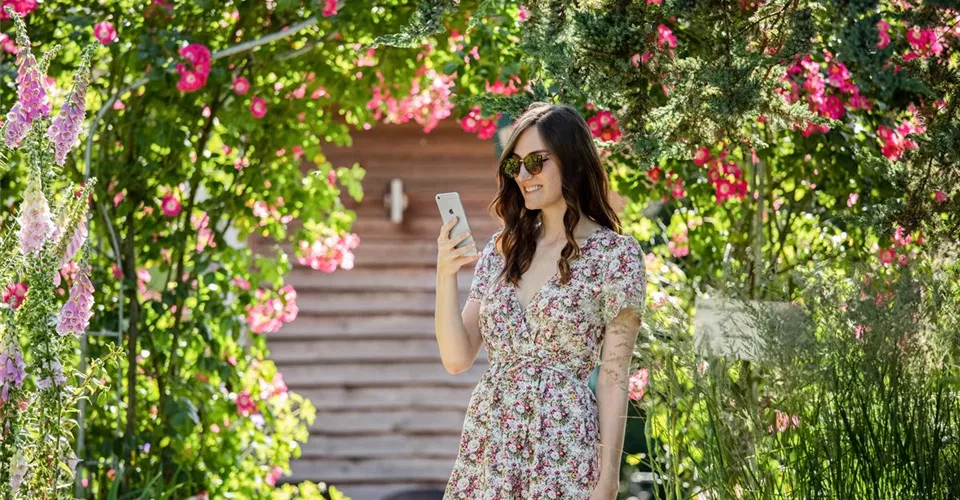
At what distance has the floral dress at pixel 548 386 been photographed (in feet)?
7.33

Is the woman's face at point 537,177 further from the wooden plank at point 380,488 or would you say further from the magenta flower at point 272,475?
the wooden plank at point 380,488

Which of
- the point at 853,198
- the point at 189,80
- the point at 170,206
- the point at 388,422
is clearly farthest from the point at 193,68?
the point at 388,422

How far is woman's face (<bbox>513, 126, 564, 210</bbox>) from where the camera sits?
2299mm

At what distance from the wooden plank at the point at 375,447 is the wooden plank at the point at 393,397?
153 mm

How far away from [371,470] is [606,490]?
4077 millimetres

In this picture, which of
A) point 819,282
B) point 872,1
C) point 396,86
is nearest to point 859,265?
point 819,282

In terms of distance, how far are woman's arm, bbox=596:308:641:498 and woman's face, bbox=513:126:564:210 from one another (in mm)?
262

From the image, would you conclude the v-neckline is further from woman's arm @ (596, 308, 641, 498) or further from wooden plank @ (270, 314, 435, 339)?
wooden plank @ (270, 314, 435, 339)

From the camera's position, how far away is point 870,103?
3.37 meters

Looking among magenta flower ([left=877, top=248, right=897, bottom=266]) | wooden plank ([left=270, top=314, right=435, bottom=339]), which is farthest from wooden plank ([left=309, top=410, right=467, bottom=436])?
magenta flower ([left=877, top=248, right=897, bottom=266])

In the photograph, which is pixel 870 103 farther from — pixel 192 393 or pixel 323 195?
pixel 192 393

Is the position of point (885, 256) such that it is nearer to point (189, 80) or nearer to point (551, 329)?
point (551, 329)

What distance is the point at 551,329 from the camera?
229 cm

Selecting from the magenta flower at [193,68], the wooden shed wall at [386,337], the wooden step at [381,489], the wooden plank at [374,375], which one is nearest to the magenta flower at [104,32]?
the magenta flower at [193,68]
